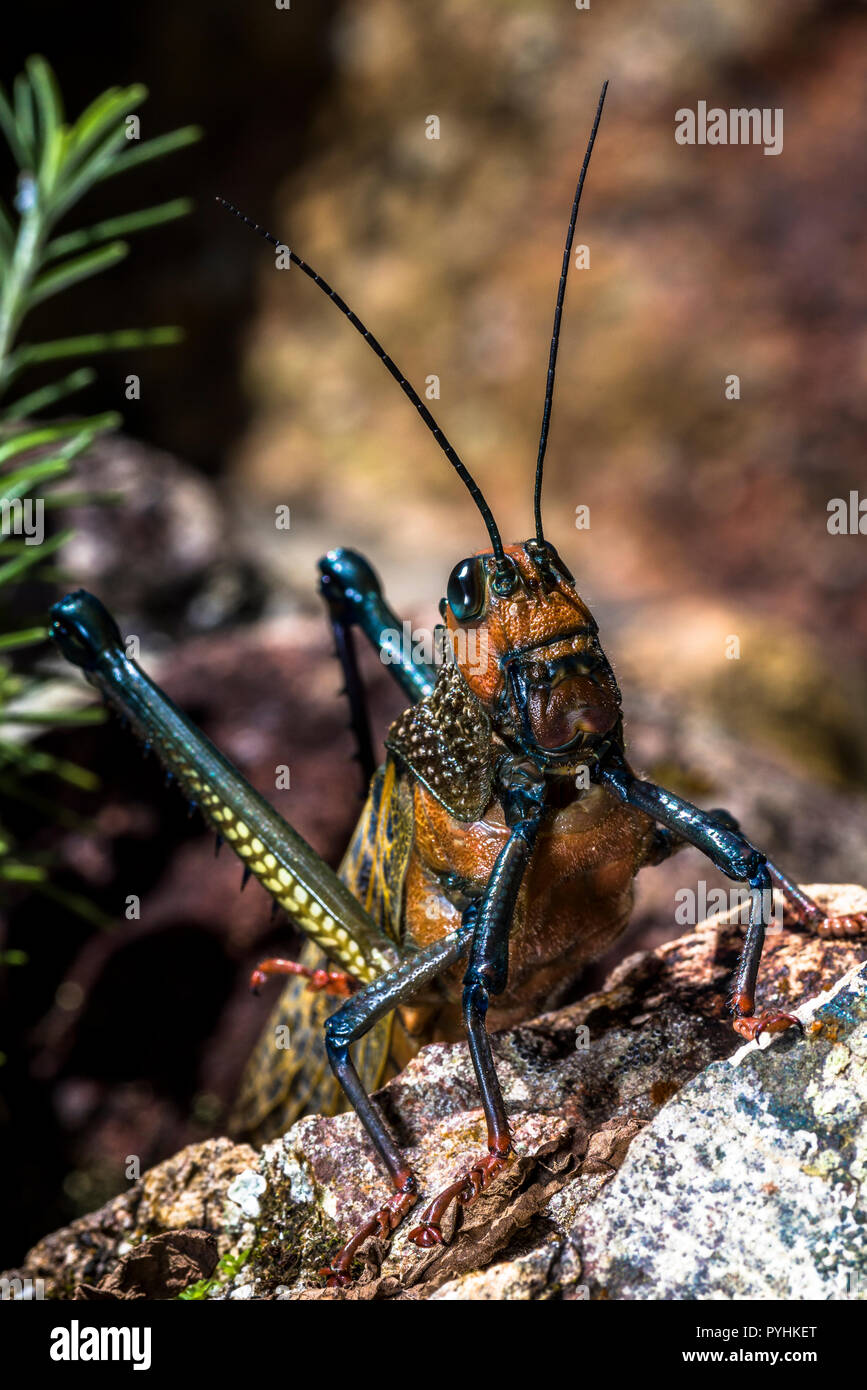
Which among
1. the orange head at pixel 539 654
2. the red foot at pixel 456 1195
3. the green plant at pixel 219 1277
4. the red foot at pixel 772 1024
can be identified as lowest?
the green plant at pixel 219 1277

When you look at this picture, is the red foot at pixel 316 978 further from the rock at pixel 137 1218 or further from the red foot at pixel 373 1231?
the red foot at pixel 373 1231

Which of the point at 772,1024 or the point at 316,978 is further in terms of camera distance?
the point at 316,978

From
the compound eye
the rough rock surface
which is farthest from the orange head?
the rough rock surface

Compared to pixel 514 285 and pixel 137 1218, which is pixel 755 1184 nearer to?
pixel 137 1218

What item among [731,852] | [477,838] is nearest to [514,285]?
[477,838]

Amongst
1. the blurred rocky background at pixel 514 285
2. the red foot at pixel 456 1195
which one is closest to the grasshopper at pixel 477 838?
the red foot at pixel 456 1195

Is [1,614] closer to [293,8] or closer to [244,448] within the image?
[244,448]

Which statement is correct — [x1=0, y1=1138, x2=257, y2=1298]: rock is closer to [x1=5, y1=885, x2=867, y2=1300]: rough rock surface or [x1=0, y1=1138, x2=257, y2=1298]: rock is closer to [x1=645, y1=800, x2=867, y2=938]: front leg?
[x1=5, y1=885, x2=867, y2=1300]: rough rock surface
